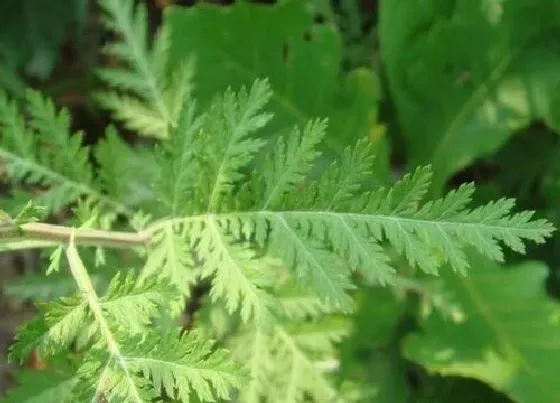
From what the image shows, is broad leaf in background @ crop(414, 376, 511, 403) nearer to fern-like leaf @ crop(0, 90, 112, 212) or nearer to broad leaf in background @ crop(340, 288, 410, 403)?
broad leaf in background @ crop(340, 288, 410, 403)

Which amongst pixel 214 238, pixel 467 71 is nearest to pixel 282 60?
pixel 467 71

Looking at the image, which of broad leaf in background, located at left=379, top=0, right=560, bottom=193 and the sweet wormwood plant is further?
broad leaf in background, located at left=379, top=0, right=560, bottom=193

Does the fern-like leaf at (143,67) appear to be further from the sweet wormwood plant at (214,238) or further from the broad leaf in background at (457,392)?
the broad leaf in background at (457,392)

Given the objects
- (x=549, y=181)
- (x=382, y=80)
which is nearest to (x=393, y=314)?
(x=549, y=181)

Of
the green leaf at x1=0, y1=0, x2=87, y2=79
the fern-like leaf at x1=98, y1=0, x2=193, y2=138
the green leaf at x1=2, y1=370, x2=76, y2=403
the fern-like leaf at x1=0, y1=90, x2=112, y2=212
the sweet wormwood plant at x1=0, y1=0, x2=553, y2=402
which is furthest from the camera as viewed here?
the green leaf at x1=0, y1=0, x2=87, y2=79

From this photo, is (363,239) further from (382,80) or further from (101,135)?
(101,135)

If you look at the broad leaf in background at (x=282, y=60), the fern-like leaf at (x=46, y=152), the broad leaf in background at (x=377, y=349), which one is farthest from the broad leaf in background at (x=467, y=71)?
the fern-like leaf at (x=46, y=152)

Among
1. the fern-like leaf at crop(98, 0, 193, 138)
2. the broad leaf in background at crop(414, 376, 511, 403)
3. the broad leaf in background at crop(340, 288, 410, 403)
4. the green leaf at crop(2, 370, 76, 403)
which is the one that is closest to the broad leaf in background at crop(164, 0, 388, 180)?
the fern-like leaf at crop(98, 0, 193, 138)

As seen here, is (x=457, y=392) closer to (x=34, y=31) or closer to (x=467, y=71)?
(x=467, y=71)
